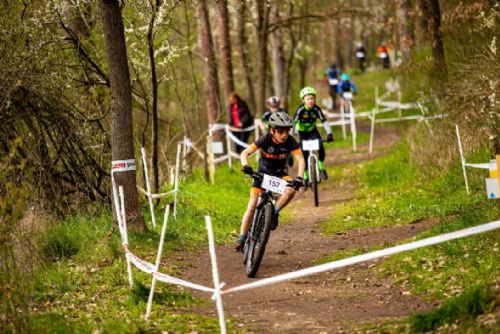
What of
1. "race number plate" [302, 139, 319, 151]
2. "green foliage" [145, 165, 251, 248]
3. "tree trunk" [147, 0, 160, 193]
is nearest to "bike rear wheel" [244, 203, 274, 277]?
"green foliage" [145, 165, 251, 248]

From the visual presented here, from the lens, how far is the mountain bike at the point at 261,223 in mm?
10648

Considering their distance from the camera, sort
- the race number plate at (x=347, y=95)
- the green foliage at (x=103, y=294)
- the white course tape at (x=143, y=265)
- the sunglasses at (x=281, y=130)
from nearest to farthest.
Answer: the green foliage at (x=103, y=294), the white course tape at (x=143, y=265), the sunglasses at (x=281, y=130), the race number plate at (x=347, y=95)

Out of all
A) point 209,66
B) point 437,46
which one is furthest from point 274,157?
point 209,66

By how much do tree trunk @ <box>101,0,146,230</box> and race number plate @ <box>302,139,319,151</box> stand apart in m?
5.44

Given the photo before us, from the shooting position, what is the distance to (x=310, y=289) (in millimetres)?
10047

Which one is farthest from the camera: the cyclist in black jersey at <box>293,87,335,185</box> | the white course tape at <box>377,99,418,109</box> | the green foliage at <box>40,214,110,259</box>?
Answer: the white course tape at <box>377,99,418,109</box>

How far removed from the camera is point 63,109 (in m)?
13.9

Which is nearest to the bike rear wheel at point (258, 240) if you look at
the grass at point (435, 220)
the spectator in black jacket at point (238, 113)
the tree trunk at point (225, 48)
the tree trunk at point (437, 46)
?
the grass at point (435, 220)

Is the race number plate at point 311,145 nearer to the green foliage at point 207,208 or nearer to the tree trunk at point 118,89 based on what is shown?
the green foliage at point 207,208

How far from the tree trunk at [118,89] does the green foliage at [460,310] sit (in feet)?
18.0

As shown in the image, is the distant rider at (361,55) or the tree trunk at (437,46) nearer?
the tree trunk at (437,46)

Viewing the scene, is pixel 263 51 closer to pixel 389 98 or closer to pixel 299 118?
pixel 299 118

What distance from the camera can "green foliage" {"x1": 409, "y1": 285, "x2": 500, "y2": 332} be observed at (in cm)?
732

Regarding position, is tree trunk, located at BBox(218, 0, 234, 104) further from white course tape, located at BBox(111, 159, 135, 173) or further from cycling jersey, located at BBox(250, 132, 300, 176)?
cycling jersey, located at BBox(250, 132, 300, 176)
